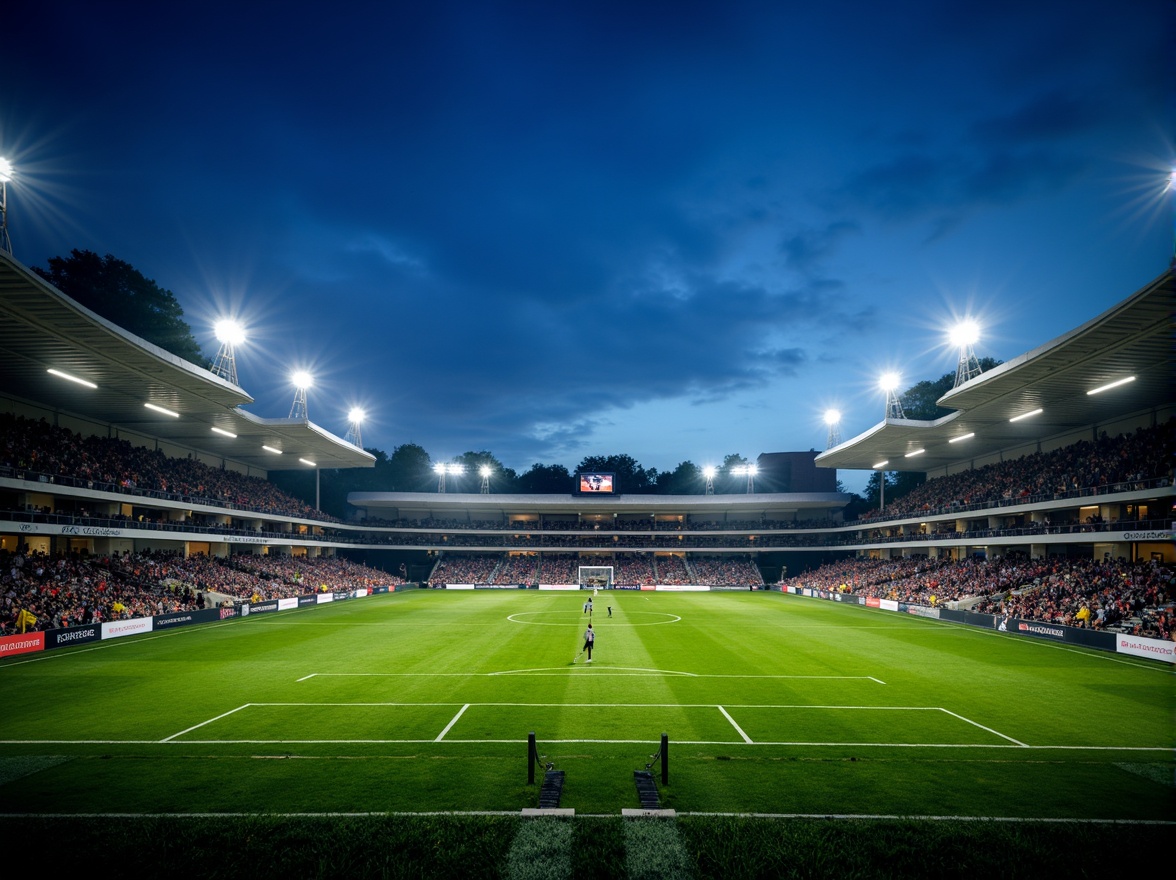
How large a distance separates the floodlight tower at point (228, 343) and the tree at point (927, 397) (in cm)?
7239

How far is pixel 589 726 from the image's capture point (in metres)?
15.3

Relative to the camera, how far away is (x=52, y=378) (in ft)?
108

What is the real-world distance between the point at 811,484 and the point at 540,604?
2065 inches

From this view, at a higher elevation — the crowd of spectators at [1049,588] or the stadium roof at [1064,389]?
the stadium roof at [1064,389]

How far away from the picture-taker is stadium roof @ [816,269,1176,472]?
2439cm

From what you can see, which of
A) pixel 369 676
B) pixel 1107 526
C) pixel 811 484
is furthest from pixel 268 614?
pixel 811 484

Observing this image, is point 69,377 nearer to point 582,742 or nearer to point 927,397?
point 582,742

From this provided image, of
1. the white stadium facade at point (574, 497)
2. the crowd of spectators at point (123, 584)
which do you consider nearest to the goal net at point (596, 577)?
the white stadium facade at point (574, 497)

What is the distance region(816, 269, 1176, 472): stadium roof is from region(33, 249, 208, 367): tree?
2595 inches

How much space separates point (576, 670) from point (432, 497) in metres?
60.9

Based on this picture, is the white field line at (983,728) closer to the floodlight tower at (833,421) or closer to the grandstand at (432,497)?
the grandstand at (432,497)

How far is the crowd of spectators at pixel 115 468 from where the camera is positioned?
107 ft

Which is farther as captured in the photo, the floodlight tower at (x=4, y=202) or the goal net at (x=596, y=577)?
the goal net at (x=596, y=577)

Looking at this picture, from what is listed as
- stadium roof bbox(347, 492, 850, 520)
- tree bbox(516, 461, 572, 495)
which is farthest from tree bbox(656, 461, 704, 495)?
stadium roof bbox(347, 492, 850, 520)
